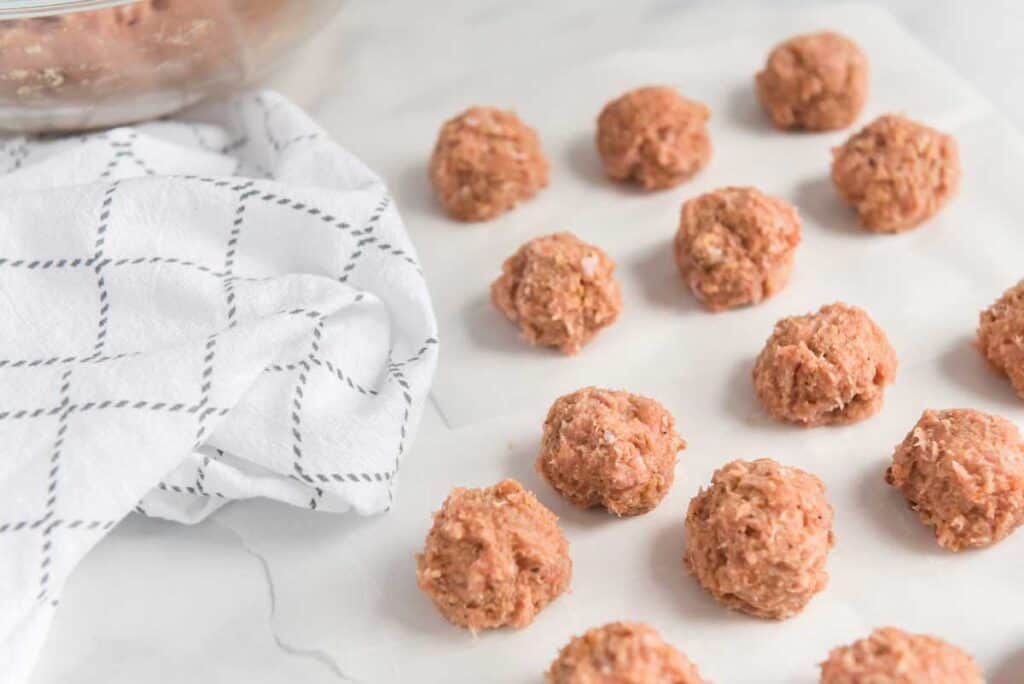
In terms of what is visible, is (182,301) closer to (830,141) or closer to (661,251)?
(661,251)

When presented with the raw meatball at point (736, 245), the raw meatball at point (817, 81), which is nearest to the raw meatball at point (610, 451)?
the raw meatball at point (736, 245)

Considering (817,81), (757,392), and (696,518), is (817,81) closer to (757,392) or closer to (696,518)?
(757,392)

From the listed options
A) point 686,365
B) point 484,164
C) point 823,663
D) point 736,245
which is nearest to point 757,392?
point 686,365

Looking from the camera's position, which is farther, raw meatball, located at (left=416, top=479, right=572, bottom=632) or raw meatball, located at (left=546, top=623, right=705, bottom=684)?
raw meatball, located at (left=416, top=479, right=572, bottom=632)

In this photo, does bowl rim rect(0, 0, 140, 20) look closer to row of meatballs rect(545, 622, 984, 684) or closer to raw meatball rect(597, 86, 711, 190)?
raw meatball rect(597, 86, 711, 190)

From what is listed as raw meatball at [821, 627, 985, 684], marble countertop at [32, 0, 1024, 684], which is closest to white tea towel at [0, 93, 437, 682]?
marble countertop at [32, 0, 1024, 684]

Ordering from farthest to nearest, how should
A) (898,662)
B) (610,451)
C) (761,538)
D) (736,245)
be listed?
(736,245), (610,451), (761,538), (898,662)

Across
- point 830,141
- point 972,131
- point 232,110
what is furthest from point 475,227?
point 972,131

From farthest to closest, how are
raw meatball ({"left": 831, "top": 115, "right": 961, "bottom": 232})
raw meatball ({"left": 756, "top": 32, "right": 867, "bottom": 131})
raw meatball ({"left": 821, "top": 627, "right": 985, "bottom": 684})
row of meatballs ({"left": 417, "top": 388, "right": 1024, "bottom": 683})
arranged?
1. raw meatball ({"left": 756, "top": 32, "right": 867, "bottom": 131})
2. raw meatball ({"left": 831, "top": 115, "right": 961, "bottom": 232})
3. row of meatballs ({"left": 417, "top": 388, "right": 1024, "bottom": 683})
4. raw meatball ({"left": 821, "top": 627, "right": 985, "bottom": 684})
